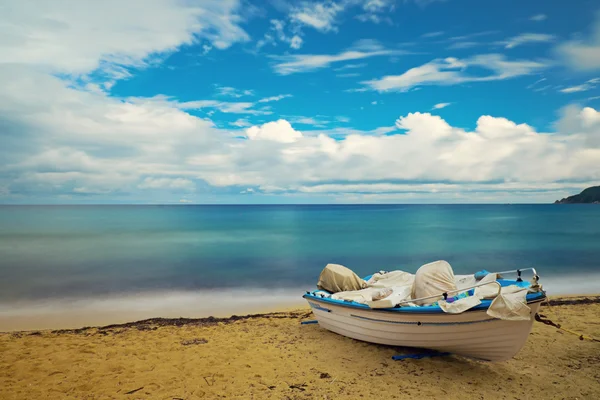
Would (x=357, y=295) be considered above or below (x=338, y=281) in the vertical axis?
below

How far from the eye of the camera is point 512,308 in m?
7.03

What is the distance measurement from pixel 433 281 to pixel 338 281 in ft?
9.79

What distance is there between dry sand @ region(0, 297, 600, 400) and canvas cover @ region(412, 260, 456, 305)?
55.7 inches

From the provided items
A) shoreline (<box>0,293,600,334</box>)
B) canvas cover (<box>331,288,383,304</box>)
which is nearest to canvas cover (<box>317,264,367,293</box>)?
canvas cover (<box>331,288,383,304</box>)

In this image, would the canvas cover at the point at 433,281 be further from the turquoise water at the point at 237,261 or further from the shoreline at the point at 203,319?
the turquoise water at the point at 237,261

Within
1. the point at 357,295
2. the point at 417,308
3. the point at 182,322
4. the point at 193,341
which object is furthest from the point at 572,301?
the point at 182,322

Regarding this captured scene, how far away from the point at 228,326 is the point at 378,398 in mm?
5886

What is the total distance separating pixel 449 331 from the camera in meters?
7.91

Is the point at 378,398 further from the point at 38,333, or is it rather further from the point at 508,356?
the point at 38,333

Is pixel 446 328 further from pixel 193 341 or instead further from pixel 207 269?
pixel 207 269

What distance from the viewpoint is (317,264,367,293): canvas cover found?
1097 centimetres

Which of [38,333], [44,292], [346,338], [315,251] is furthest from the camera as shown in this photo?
[315,251]

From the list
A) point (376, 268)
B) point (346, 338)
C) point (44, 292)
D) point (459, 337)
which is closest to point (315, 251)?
point (376, 268)

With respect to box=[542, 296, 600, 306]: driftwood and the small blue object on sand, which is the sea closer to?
box=[542, 296, 600, 306]: driftwood
